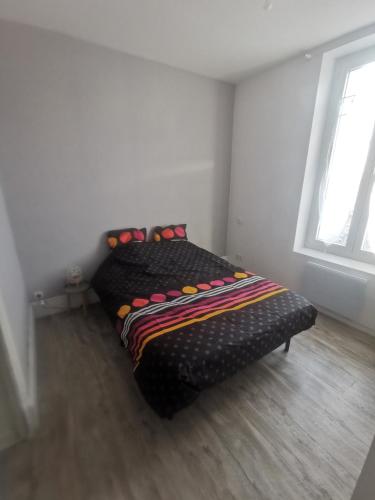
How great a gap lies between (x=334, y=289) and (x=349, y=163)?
120cm

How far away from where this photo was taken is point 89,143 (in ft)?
7.54

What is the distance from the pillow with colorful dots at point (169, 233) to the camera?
9.43ft

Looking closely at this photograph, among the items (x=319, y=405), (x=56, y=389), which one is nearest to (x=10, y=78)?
(x=56, y=389)

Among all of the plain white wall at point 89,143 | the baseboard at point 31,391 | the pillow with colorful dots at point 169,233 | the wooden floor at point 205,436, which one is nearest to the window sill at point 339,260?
the wooden floor at point 205,436

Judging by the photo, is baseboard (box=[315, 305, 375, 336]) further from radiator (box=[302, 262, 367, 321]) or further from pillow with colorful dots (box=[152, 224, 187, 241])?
pillow with colorful dots (box=[152, 224, 187, 241])

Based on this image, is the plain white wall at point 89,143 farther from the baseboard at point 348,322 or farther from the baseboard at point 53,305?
the baseboard at point 348,322

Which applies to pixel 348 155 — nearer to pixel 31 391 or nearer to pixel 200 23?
pixel 200 23

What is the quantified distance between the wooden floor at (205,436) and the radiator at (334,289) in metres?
0.46

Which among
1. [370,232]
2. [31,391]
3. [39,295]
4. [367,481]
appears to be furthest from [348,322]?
[39,295]

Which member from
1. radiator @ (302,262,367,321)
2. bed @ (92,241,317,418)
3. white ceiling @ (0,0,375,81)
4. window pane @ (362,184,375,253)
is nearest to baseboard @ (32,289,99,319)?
bed @ (92,241,317,418)

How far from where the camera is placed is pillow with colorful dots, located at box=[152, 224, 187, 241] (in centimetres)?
288

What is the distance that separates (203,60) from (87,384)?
3.08 meters

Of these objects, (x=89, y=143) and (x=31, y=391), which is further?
(x=89, y=143)

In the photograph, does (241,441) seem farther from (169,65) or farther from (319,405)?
(169,65)
